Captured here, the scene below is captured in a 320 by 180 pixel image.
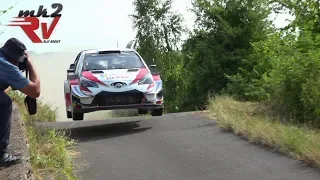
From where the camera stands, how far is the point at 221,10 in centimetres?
2269

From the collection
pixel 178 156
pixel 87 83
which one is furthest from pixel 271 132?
pixel 87 83

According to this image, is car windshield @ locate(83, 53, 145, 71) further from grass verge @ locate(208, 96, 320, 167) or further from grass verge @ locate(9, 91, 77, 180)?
grass verge @ locate(9, 91, 77, 180)

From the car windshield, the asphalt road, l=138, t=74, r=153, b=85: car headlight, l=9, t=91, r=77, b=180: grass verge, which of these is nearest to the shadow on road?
the asphalt road

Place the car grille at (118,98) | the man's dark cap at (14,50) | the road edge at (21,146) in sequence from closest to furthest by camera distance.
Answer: the road edge at (21,146) → the man's dark cap at (14,50) → the car grille at (118,98)

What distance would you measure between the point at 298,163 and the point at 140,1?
35.2 metres

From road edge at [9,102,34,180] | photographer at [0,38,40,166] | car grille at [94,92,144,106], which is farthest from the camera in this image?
car grille at [94,92,144,106]

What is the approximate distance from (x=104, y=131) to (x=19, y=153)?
506 cm

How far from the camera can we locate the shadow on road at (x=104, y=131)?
32.8 ft

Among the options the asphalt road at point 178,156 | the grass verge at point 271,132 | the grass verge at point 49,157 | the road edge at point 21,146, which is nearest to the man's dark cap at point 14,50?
the road edge at point 21,146

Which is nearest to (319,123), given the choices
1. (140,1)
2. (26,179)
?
(26,179)

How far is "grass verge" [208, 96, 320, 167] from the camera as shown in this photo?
696cm

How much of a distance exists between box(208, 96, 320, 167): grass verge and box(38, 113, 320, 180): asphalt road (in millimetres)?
165

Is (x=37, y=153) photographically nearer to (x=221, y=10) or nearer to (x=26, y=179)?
(x=26, y=179)

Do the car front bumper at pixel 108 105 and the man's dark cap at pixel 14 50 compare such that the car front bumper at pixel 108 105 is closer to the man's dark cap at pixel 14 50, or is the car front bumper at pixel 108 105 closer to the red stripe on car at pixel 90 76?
the red stripe on car at pixel 90 76
